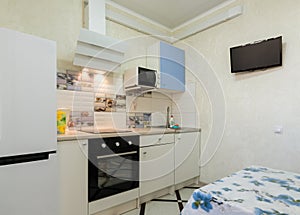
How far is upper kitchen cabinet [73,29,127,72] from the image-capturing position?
193 centimetres

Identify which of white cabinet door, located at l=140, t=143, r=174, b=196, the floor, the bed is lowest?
the floor

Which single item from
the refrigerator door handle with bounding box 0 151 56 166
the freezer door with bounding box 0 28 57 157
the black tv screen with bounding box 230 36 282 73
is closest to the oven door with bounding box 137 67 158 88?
the black tv screen with bounding box 230 36 282 73

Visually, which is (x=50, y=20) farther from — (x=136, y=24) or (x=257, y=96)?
(x=257, y=96)

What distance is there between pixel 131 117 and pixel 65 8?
1.63 m

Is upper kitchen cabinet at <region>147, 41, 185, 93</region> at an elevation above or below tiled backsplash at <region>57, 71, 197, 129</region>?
above

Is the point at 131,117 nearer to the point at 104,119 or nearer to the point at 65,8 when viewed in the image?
the point at 104,119

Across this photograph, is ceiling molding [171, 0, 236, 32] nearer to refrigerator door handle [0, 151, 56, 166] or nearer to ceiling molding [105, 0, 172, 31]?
ceiling molding [105, 0, 172, 31]

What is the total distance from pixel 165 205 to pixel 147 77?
5.32 ft

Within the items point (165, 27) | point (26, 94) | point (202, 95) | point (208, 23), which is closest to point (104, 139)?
point (26, 94)

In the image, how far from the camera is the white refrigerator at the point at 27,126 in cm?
125

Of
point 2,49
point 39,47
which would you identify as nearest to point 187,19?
point 39,47

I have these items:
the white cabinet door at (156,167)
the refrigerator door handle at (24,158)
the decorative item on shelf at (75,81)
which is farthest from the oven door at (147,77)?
the refrigerator door handle at (24,158)

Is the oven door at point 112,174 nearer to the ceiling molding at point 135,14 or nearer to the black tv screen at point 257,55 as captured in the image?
the black tv screen at point 257,55

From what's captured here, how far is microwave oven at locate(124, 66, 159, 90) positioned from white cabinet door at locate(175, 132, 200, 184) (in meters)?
0.80
